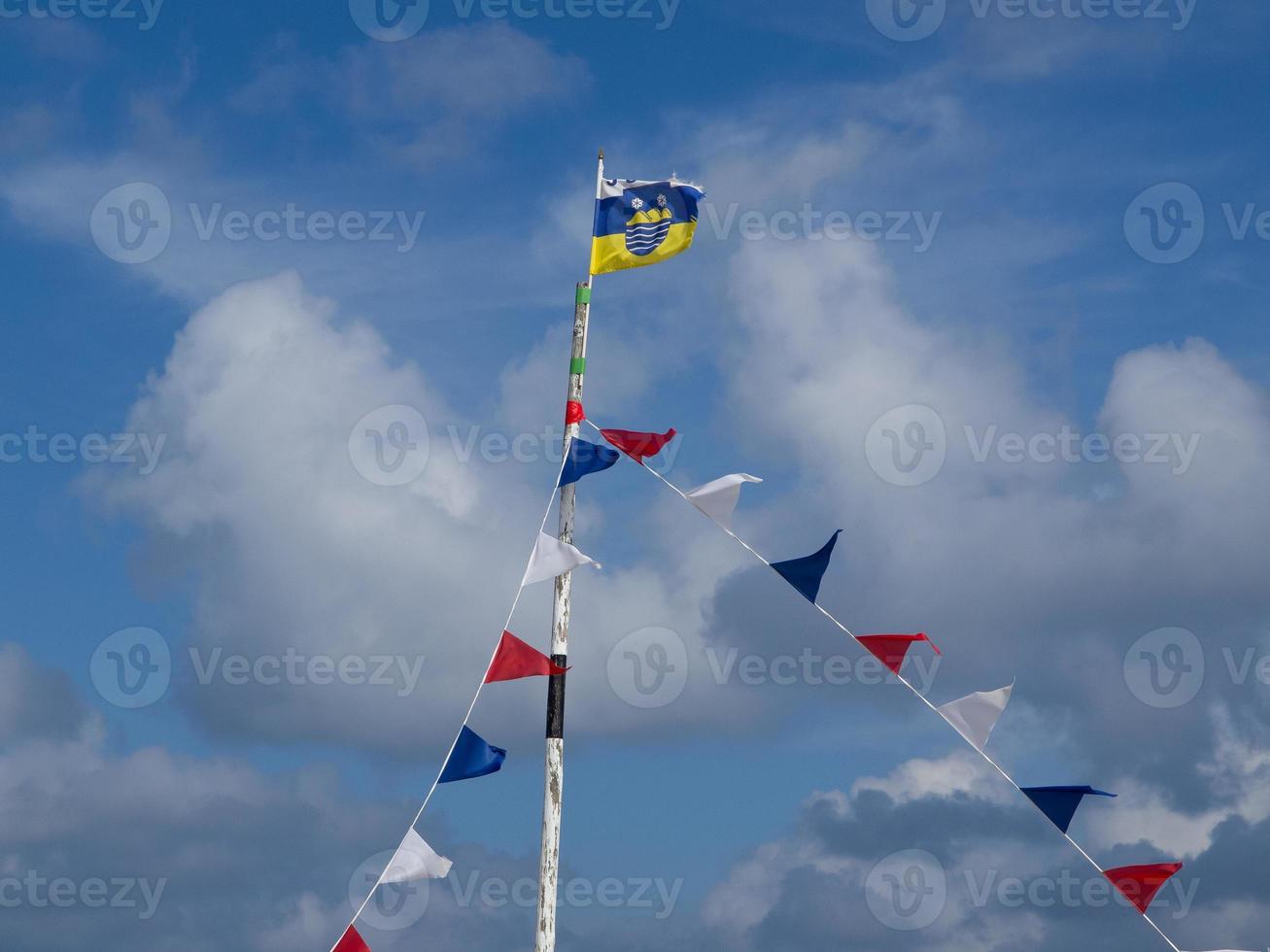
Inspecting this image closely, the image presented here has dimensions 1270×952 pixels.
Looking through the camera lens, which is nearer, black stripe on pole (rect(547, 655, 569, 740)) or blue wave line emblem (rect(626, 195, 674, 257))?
black stripe on pole (rect(547, 655, 569, 740))

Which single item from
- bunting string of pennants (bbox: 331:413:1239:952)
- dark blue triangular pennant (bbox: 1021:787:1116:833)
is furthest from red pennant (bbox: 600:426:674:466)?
dark blue triangular pennant (bbox: 1021:787:1116:833)

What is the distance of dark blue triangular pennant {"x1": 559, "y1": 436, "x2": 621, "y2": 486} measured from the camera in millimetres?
29219

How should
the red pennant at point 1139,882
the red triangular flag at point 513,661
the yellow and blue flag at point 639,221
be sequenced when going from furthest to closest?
the yellow and blue flag at point 639,221
the red triangular flag at point 513,661
the red pennant at point 1139,882

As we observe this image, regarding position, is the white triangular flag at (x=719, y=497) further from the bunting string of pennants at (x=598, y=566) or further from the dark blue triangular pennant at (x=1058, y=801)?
the dark blue triangular pennant at (x=1058, y=801)

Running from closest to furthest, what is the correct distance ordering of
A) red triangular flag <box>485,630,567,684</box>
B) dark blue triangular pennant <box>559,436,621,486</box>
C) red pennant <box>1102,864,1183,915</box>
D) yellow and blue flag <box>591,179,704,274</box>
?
red pennant <box>1102,864,1183,915</box> → red triangular flag <box>485,630,567,684</box> → dark blue triangular pennant <box>559,436,621,486</box> → yellow and blue flag <box>591,179,704,274</box>

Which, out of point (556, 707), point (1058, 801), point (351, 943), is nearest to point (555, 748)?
point (556, 707)

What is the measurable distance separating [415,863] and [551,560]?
218 inches

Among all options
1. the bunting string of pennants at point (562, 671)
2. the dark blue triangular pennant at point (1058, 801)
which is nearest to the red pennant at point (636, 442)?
the bunting string of pennants at point (562, 671)

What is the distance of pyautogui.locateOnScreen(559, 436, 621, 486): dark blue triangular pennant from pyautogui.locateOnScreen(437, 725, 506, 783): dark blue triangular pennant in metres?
4.99

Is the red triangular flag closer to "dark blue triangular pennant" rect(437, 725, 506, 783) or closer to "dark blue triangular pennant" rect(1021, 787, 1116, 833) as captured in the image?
"dark blue triangular pennant" rect(437, 725, 506, 783)

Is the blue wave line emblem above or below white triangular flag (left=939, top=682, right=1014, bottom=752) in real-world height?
above

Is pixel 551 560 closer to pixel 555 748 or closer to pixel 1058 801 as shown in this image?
pixel 555 748

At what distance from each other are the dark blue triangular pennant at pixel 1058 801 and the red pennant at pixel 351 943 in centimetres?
1071

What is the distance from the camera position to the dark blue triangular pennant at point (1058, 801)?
82.6 feet
